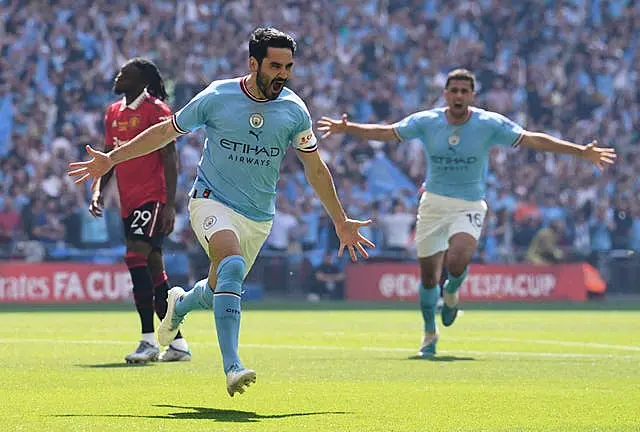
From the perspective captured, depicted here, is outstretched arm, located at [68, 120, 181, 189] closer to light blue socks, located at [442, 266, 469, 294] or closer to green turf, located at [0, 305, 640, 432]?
green turf, located at [0, 305, 640, 432]

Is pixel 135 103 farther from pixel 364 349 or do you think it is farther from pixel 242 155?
pixel 242 155

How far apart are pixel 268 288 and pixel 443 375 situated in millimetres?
17037

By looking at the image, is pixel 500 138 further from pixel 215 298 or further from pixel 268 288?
pixel 268 288

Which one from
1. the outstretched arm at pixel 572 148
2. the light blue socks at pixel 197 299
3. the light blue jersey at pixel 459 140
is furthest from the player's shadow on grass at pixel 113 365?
the outstretched arm at pixel 572 148

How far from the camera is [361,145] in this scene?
32.0m

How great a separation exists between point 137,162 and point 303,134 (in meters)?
3.69

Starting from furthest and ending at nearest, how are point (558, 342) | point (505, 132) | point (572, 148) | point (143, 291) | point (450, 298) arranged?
point (558, 342) → point (450, 298) → point (505, 132) → point (572, 148) → point (143, 291)

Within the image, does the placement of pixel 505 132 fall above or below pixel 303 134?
above

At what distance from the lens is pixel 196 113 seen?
9.45m

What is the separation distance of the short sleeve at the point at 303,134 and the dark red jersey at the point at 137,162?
3.48m

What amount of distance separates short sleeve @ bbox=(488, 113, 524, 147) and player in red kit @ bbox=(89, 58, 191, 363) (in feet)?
11.8

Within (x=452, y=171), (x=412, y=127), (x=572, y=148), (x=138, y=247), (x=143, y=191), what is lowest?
(x=138, y=247)

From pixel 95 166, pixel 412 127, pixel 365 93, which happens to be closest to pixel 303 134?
pixel 95 166

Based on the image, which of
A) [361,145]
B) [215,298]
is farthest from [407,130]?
[361,145]
